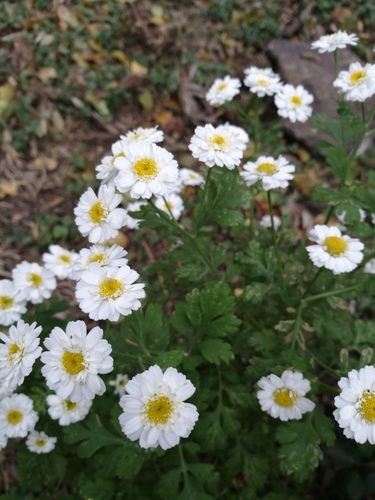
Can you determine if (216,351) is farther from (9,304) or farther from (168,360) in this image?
(9,304)

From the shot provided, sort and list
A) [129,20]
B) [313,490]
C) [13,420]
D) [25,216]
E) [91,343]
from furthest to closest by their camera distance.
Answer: [129,20], [25,216], [313,490], [13,420], [91,343]

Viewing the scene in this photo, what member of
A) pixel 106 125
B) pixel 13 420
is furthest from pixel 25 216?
pixel 13 420

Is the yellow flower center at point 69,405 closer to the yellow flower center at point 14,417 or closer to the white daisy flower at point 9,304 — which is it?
the yellow flower center at point 14,417

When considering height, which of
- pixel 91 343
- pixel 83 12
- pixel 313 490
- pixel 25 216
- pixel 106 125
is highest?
pixel 83 12

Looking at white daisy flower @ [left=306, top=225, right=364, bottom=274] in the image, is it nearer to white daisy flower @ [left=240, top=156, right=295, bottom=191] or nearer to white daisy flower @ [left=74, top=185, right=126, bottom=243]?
white daisy flower @ [left=240, top=156, right=295, bottom=191]

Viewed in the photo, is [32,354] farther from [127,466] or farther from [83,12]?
[83,12]

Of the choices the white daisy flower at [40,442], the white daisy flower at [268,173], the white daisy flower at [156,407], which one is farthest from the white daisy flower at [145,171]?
the white daisy flower at [40,442]

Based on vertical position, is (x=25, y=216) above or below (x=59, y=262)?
below
